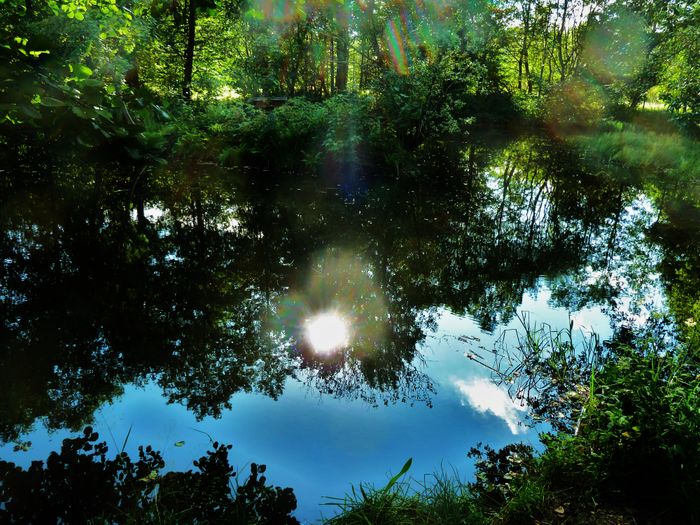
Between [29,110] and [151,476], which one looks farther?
[151,476]

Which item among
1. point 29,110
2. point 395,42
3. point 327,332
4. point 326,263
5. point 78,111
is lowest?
point 29,110

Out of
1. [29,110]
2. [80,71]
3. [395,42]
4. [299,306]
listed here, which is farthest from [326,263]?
[395,42]

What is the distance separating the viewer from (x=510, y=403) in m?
4.27

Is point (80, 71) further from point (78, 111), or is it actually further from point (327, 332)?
point (327, 332)

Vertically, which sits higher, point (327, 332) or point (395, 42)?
point (395, 42)

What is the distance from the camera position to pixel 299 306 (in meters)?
6.23

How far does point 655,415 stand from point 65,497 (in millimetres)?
3919

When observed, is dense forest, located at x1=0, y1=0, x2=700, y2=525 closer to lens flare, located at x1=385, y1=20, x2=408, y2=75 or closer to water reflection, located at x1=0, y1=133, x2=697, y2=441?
water reflection, located at x1=0, y1=133, x2=697, y2=441

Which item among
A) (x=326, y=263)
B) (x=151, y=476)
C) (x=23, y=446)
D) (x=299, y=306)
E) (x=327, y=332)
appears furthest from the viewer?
(x=326, y=263)

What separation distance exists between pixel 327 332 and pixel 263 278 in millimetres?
1944

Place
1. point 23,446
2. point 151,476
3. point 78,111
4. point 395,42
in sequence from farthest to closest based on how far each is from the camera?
1. point 395,42
2. point 23,446
3. point 151,476
4. point 78,111

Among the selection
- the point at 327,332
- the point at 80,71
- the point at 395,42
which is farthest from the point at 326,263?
the point at 395,42

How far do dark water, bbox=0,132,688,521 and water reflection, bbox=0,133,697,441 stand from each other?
3cm

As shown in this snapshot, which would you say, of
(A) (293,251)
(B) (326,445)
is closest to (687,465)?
(B) (326,445)
